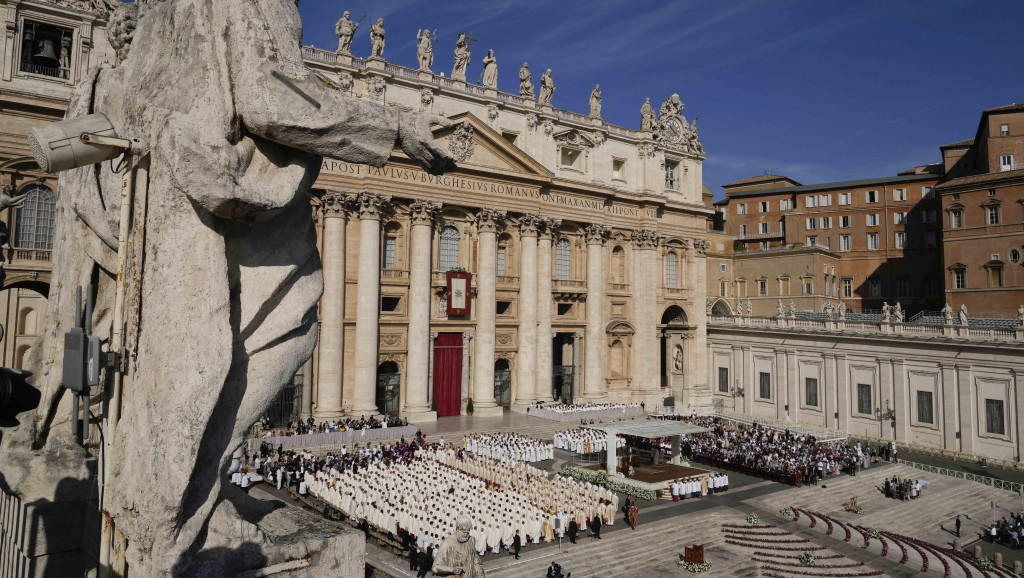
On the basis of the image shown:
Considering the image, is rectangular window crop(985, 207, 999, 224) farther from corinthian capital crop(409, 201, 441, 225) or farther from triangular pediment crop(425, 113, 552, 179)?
corinthian capital crop(409, 201, 441, 225)

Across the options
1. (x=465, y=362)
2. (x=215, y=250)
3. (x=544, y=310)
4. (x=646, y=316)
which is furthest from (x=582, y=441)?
(x=215, y=250)

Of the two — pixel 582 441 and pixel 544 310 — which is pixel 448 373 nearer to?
pixel 544 310

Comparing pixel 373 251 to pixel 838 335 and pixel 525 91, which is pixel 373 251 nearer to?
pixel 525 91

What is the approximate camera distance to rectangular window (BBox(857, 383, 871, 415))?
4028 cm

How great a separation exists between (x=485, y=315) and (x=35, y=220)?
22.2 m

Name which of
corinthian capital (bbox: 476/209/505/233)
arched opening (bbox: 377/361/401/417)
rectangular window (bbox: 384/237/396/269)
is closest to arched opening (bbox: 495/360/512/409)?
arched opening (bbox: 377/361/401/417)

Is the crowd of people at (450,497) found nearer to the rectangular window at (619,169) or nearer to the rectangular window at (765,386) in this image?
the rectangular window at (765,386)

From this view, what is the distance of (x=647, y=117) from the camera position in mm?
50562

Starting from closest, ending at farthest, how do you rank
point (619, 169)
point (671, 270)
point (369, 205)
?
point (369, 205) < point (619, 169) < point (671, 270)

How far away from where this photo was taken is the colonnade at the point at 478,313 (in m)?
34.8

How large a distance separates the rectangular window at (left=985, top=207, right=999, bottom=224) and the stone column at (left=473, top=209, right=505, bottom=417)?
34.3 m

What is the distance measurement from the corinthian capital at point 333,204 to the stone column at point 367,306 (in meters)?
1.06

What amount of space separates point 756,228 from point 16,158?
61.8 meters

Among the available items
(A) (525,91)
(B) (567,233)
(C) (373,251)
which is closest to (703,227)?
(B) (567,233)
